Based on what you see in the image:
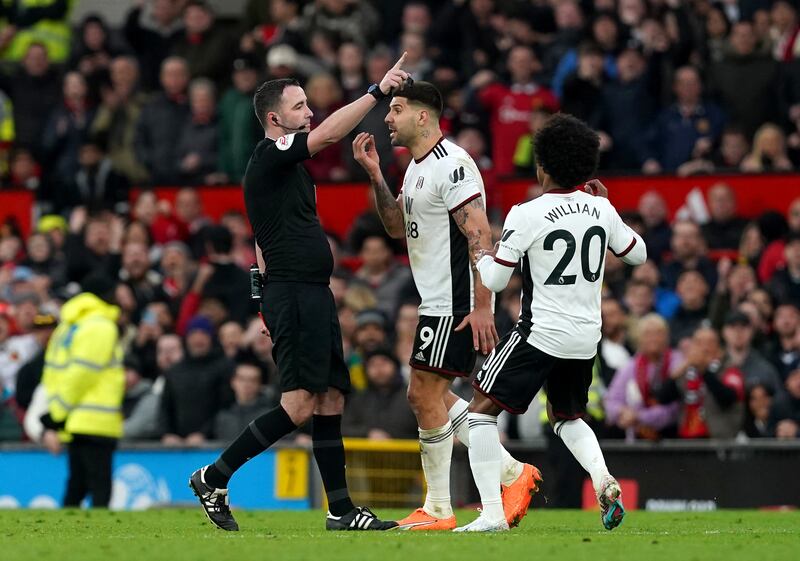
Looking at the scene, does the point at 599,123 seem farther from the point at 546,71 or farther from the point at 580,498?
the point at 580,498

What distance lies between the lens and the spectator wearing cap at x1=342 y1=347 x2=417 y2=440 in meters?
15.9

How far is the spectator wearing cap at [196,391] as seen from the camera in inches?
663

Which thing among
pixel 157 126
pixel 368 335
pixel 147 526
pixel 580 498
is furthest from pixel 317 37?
pixel 147 526

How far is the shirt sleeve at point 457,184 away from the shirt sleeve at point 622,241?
2.76 feet

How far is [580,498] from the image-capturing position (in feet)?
48.5

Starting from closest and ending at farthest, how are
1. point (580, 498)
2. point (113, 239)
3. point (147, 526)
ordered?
point (147, 526), point (580, 498), point (113, 239)

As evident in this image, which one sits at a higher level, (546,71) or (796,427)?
(546,71)

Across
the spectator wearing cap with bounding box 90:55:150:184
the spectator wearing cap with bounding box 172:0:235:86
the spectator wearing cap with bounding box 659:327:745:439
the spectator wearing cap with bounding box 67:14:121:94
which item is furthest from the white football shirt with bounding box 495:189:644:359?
the spectator wearing cap with bounding box 67:14:121:94

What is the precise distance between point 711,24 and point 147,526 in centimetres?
Result: 1097

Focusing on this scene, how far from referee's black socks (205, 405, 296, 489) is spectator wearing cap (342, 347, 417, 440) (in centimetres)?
562

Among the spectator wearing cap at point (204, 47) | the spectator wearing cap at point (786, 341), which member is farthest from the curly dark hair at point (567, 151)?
the spectator wearing cap at point (204, 47)

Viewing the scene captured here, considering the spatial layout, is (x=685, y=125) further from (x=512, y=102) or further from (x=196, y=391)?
(x=196, y=391)

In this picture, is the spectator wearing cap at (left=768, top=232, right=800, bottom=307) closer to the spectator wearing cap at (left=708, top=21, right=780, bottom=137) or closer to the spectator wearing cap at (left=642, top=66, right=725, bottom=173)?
the spectator wearing cap at (left=642, top=66, right=725, bottom=173)

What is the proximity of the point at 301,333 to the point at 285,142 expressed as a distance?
43.1 inches
